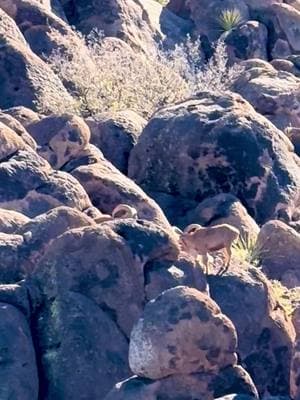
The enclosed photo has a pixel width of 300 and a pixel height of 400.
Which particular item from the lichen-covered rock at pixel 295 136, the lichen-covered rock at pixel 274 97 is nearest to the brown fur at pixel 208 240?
the lichen-covered rock at pixel 295 136

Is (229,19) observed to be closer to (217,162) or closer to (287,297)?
(217,162)

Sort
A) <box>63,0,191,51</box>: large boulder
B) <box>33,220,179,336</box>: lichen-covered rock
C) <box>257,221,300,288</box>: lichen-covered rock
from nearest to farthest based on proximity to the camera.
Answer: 1. <box>33,220,179,336</box>: lichen-covered rock
2. <box>257,221,300,288</box>: lichen-covered rock
3. <box>63,0,191,51</box>: large boulder

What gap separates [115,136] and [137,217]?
367 centimetres

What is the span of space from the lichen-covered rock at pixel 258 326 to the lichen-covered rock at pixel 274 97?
9.53m

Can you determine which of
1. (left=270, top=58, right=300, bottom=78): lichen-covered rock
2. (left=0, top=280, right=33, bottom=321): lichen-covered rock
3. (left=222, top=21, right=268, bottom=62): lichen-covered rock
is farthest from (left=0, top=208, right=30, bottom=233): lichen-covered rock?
(left=222, top=21, right=268, bottom=62): lichen-covered rock

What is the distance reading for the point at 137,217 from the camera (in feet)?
39.5

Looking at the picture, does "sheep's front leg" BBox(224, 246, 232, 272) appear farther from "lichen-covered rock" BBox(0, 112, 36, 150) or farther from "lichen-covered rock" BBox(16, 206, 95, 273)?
"lichen-covered rock" BBox(0, 112, 36, 150)

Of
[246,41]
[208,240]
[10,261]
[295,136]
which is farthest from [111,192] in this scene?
[246,41]

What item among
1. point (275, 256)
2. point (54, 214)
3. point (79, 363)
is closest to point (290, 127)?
point (275, 256)

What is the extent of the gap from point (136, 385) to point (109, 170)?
5.95 m

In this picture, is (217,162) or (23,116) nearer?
(217,162)

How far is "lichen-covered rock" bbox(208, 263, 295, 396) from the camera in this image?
932 centimetres

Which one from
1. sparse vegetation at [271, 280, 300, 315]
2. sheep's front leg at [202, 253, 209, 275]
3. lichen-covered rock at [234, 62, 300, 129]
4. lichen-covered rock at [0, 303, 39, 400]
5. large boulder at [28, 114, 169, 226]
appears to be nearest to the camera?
lichen-covered rock at [0, 303, 39, 400]

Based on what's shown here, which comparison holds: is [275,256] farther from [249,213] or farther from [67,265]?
[67,265]
